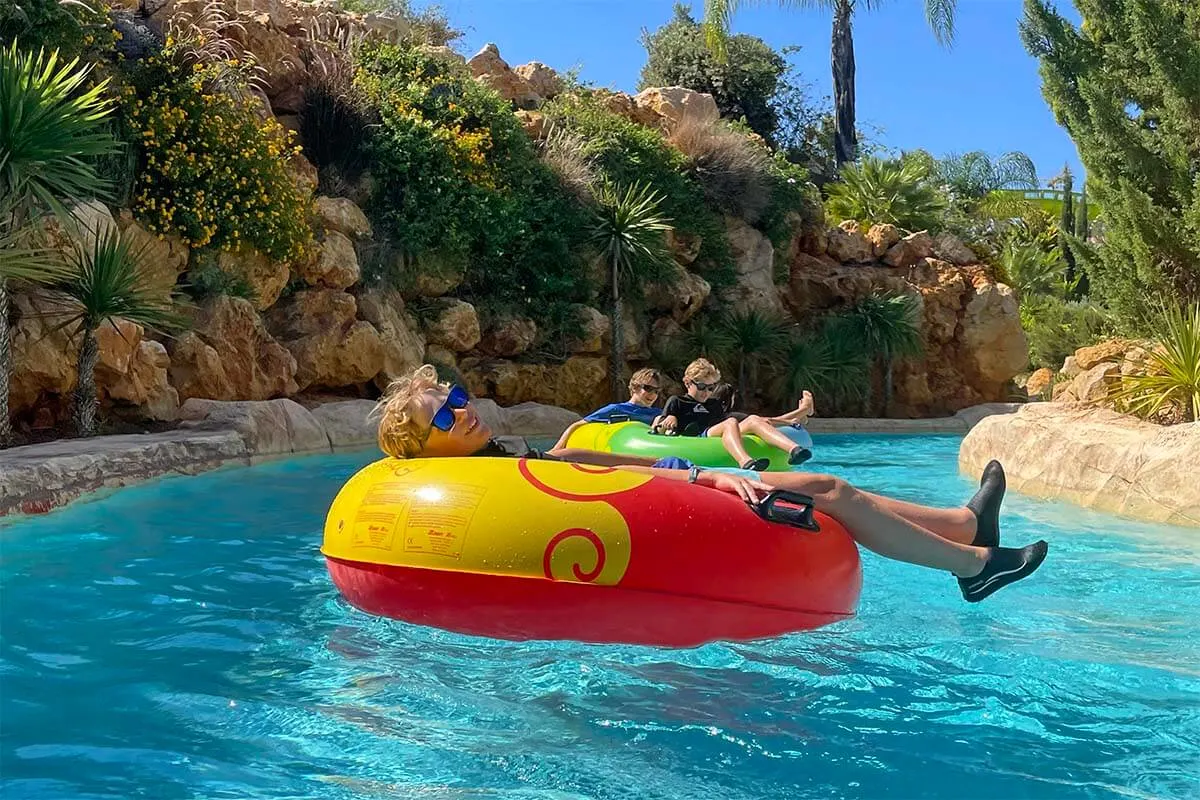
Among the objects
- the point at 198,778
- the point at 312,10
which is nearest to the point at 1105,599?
the point at 198,778

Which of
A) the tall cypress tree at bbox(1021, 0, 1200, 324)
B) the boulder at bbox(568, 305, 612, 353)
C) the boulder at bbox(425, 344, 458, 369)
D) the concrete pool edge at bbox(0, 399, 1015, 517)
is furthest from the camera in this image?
the boulder at bbox(568, 305, 612, 353)

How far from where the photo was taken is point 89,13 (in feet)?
36.6

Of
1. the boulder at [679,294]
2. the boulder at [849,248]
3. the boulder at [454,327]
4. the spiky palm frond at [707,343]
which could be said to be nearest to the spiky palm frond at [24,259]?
the boulder at [454,327]

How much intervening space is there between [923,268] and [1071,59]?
601 centimetres

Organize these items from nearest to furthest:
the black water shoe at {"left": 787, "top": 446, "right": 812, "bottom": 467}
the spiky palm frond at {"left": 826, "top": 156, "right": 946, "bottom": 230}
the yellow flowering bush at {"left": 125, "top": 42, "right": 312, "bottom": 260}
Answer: the black water shoe at {"left": 787, "top": 446, "right": 812, "bottom": 467}
the yellow flowering bush at {"left": 125, "top": 42, "right": 312, "bottom": 260}
the spiky palm frond at {"left": 826, "top": 156, "right": 946, "bottom": 230}

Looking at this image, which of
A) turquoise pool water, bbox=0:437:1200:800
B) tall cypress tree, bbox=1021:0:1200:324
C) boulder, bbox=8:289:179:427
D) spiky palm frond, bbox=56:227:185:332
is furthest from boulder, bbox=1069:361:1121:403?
boulder, bbox=8:289:179:427

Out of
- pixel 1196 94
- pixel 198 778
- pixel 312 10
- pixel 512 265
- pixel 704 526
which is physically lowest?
pixel 198 778

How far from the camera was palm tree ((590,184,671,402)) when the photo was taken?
1638 centimetres

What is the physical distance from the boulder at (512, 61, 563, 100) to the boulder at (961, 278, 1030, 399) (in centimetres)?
850

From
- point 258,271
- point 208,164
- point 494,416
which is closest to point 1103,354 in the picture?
point 494,416

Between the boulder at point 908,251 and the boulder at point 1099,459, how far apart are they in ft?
29.5

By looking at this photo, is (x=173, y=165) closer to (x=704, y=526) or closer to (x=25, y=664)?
(x=25, y=664)

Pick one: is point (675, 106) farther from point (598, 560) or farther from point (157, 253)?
point (598, 560)

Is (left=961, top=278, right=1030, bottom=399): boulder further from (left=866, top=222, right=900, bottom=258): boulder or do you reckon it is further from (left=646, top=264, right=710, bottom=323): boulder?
(left=646, top=264, right=710, bottom=323): boulder
